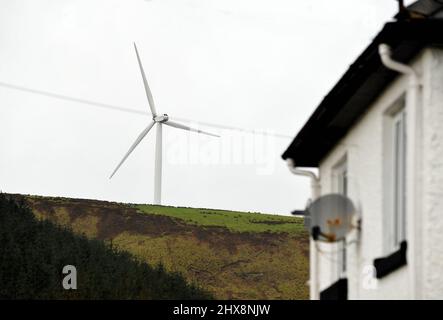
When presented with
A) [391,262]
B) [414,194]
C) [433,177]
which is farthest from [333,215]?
[433,177]

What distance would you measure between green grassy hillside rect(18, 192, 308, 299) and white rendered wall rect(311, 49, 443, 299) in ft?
170

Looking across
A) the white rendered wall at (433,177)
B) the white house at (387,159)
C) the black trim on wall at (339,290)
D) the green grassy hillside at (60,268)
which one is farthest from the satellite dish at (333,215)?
the green grassy hillside at (60,268)

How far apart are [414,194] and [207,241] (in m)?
64.7

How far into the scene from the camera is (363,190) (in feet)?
53.6

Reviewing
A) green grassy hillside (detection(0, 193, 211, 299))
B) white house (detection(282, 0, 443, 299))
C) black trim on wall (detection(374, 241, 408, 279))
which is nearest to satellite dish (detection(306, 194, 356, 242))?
white house (detection(282, 0, 443, 299))

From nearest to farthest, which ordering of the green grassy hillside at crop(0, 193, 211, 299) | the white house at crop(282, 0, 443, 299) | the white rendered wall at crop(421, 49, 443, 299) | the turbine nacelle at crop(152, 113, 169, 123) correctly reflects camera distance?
1. the white rendered wall at crop(421, 49, 443, 299)
2. the white house at crop(282, 0, 443, 299)
3. the green grassy hillside at crop(0, 193, 211, 299)
4. the turbine nacelle at crop(152, 113, 169, 123)

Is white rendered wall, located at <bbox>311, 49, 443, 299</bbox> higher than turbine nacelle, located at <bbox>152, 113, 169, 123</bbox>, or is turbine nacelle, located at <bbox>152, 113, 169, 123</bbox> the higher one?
turbine nacelle, located at <bbox>152, 113, 169, 123</bbox>

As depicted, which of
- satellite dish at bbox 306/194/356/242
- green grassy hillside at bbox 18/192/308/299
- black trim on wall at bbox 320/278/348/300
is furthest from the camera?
green grassy hillside at bbox 18/192/308/299

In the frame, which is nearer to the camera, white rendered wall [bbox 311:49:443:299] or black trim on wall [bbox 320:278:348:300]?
white rendered wall [bbox 311:49:443:299]

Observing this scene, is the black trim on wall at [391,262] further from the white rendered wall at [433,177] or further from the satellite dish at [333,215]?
the satellite dish at [333,215]

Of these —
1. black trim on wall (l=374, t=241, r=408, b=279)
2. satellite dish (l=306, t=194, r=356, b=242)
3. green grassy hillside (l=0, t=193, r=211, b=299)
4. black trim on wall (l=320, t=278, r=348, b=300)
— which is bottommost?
black trim on wall (l=374, t=241, r=408, b=279)

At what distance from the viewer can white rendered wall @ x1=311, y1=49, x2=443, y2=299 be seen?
13383mm

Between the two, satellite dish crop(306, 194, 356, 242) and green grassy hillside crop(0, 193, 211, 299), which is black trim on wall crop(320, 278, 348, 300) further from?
green grassy hillside crop(0, 193, 211, 299)

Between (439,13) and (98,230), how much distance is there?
65.7m
